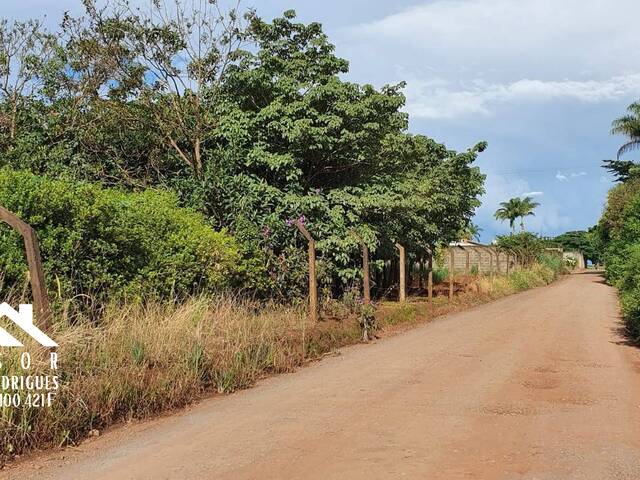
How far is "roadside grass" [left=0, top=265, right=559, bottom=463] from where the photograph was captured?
5.49 metres

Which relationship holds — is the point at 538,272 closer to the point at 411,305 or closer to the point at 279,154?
the point at 411,305

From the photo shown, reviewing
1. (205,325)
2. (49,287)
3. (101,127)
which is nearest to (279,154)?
(101,127)

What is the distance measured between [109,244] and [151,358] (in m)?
2.39

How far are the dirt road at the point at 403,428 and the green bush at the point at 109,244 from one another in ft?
8.32

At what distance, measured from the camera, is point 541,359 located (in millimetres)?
10039

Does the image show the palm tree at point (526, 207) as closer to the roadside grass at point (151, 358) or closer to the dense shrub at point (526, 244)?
the dense shrub at point (526, 244)

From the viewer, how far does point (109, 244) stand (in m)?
8.71

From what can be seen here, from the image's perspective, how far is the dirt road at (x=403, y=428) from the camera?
4789 mm

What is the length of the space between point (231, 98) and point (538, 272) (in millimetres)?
27349

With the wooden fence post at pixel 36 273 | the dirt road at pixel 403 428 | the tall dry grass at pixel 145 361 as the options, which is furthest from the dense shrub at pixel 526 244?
the wooden fence post at pixel 36 273

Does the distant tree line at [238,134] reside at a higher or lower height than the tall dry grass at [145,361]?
higher

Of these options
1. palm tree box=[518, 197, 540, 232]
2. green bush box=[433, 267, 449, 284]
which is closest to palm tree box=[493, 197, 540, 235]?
palm tree box=[518, 197, 540, 232]

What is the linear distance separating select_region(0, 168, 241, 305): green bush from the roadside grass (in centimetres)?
46

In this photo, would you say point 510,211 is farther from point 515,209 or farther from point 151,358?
point 151,358
